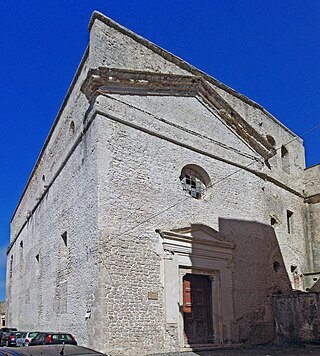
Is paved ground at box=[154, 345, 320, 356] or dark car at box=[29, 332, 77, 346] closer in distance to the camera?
dark car at box=[29, 332, 77, 346]

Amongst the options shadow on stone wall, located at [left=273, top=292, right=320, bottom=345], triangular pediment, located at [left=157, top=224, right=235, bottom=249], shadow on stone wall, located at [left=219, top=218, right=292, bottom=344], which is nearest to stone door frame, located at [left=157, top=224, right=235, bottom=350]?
triangular pediment, located at [left=157, top=224, right=235, bottom=249]

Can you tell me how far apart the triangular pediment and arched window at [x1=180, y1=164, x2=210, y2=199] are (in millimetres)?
1372

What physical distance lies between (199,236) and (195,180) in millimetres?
2228

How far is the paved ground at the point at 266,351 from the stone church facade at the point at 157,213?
544 mm

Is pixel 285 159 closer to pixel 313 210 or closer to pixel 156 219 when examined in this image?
pixel 313 210

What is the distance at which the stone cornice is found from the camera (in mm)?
14141

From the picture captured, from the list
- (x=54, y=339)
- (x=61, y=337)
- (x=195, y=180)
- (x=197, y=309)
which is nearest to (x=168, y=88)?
(x=195, y=180)

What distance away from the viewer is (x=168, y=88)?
640 inches

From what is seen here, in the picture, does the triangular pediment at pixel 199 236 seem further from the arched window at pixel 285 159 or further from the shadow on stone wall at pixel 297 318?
the arched window at pixel 285 159

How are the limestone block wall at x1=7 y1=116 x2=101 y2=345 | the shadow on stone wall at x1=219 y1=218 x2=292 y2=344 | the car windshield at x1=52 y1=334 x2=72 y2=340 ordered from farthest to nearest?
the shadow on stone wall at x1=219 y1=218 x2=292 y2=344
the limestone block wall at x1=7 y1=116 x2=101 y2=345
the car windshield at x1=52 y1=334 x2=72 y2=340

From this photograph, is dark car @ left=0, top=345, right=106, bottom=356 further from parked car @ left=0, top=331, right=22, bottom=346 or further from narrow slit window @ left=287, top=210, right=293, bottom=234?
narrow slit window @ left=287, top=210, right=293, bottom=234

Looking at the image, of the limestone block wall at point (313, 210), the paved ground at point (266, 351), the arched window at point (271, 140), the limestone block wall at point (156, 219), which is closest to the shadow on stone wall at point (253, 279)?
the limestone block wall at point (156, 219)

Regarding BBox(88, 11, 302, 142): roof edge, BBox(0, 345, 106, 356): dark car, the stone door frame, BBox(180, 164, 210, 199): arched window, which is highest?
BBox(88, 11, 302, 142): roof edge

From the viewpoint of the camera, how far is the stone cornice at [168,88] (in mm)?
14141
